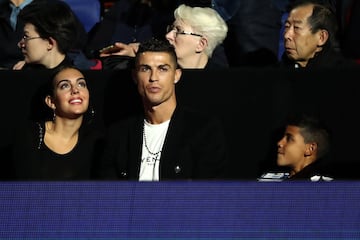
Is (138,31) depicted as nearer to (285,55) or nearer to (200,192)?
(285,55)

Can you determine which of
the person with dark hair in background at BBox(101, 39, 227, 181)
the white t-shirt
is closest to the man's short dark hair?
the person with dark hair in background at BBox(101, 39, 227, 181)

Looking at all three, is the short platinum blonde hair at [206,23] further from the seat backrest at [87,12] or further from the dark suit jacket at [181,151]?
the seat backrest at [87,12]

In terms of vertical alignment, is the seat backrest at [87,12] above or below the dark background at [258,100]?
above

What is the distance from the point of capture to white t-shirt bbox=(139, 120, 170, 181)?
4.89 metres

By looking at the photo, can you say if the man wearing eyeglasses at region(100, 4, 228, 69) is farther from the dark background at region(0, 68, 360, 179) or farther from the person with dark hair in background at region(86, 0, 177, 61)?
the person with dark hair in background at region(86, 0, 177, 61)

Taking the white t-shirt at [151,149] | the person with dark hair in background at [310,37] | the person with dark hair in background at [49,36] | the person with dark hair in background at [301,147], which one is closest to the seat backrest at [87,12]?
the person with dark hair in background at [49,36]

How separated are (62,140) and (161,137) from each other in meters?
0.58

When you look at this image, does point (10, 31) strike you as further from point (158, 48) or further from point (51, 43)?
point (158, 48)

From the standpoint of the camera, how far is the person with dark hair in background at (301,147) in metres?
5.05

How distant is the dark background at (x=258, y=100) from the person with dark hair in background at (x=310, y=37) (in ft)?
1.12

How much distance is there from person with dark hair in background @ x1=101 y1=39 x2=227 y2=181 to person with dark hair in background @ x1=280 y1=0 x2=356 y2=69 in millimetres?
810

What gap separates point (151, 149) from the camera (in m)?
4.94

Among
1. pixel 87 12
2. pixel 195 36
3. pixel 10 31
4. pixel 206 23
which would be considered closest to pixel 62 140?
pixel 195 36

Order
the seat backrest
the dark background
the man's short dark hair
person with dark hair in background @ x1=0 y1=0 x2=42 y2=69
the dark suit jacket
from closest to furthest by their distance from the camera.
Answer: the dark suit jacket, the man's short dark hair, the dark background, person with dark hair in background @ x1=0 y1=0 x2=42 y2=69, the seat backrest
